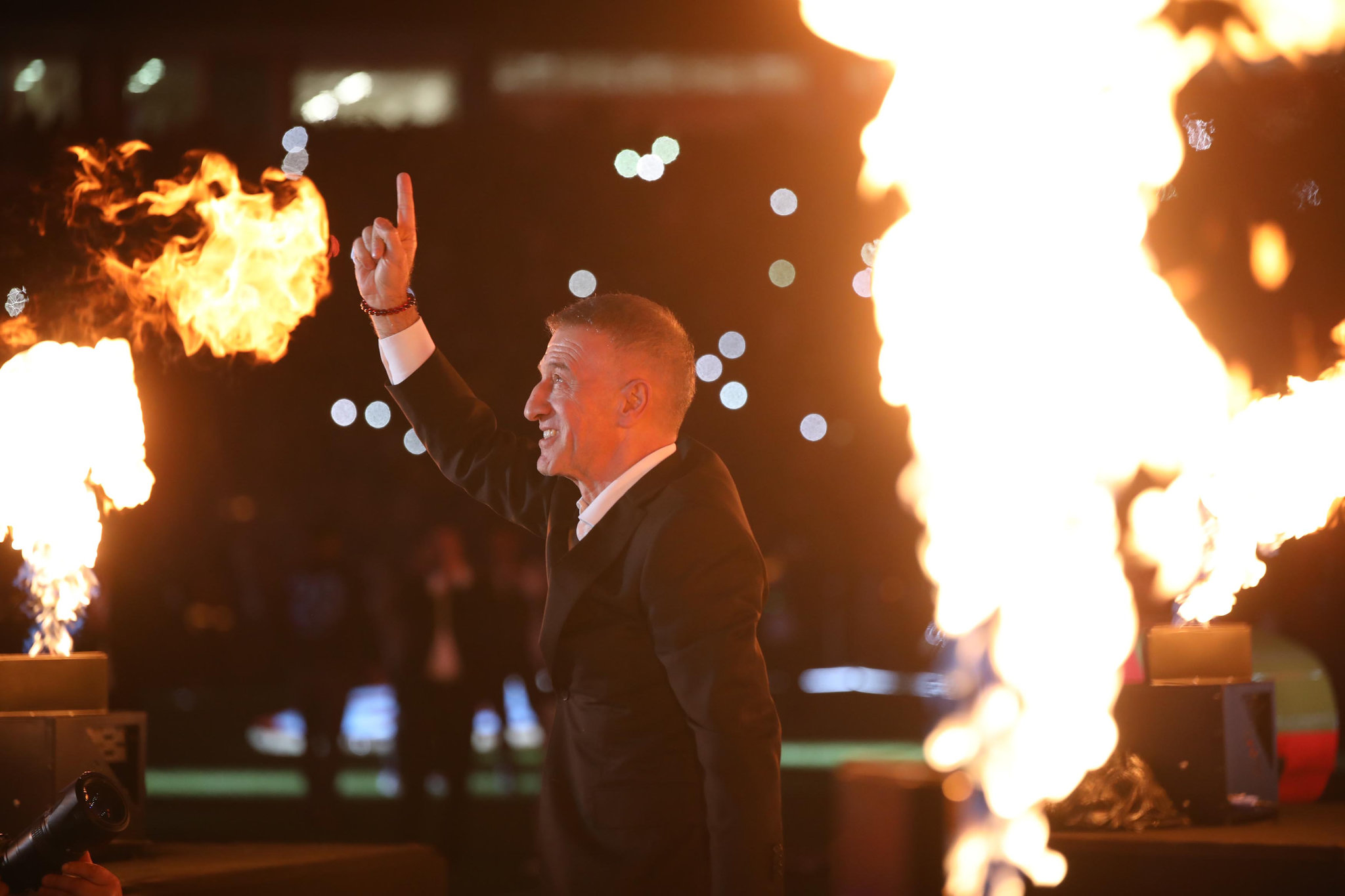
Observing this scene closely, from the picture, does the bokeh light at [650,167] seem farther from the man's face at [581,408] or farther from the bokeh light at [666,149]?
the man's face at [581,408]

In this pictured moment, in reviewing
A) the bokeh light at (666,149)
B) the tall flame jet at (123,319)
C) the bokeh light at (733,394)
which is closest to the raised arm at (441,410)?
the tall flame jet at (123,319)

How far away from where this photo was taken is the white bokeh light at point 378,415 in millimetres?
13461

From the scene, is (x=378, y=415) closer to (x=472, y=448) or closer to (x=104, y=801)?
(x=472, y=448)

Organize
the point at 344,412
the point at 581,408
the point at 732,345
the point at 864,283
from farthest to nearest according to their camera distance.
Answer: the point at 732,345
the point at 864,283
the point at 344,412
the point at 581,408

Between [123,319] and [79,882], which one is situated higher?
[123,319]

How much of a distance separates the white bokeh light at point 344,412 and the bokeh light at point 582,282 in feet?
8.13

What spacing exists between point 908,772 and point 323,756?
17.2 ft

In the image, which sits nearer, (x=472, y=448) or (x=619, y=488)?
(x=619, y=488)

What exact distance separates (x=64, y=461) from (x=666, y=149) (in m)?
10.6

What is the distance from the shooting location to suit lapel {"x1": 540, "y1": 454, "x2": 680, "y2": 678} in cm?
264

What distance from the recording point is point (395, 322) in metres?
3.16

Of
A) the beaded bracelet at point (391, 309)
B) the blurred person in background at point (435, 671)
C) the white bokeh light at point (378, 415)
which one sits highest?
the white bokeh light at point (378, 415)

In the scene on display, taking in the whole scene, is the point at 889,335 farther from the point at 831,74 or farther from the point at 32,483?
the point at 32,483

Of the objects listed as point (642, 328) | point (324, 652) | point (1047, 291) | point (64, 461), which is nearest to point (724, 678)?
point (642, 328)
